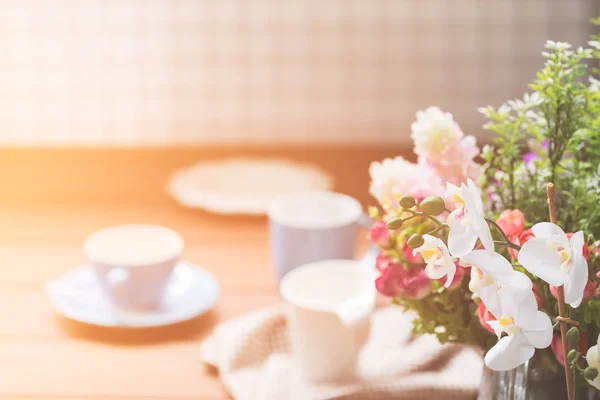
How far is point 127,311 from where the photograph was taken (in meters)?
0.83

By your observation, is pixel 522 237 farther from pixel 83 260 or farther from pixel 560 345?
pixel 83 260

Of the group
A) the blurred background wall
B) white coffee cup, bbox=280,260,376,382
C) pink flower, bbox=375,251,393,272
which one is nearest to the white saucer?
white coffee cup, bbox=280,260,376,382

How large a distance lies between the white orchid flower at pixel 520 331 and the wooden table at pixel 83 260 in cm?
36

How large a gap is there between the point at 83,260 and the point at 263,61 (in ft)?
2.24

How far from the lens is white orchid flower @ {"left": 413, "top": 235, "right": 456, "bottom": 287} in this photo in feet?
1.40

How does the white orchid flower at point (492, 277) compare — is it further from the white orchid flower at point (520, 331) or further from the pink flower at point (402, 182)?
the pink flower at point (402, 182)

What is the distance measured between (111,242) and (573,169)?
50cm

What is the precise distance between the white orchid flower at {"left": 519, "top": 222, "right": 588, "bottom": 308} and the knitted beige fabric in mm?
278

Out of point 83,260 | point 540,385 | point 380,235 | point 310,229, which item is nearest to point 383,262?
point 380,235

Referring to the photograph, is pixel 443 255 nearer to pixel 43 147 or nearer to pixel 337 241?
pixel 337 241

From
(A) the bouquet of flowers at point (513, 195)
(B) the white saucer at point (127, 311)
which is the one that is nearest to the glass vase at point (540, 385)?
(A) the bouquet of flowers at point (513, 195)

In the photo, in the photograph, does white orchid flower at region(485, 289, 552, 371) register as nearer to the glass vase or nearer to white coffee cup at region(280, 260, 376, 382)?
the glass vase

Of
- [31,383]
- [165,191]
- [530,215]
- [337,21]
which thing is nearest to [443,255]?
[530,215]

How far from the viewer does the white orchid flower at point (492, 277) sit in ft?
1.33
